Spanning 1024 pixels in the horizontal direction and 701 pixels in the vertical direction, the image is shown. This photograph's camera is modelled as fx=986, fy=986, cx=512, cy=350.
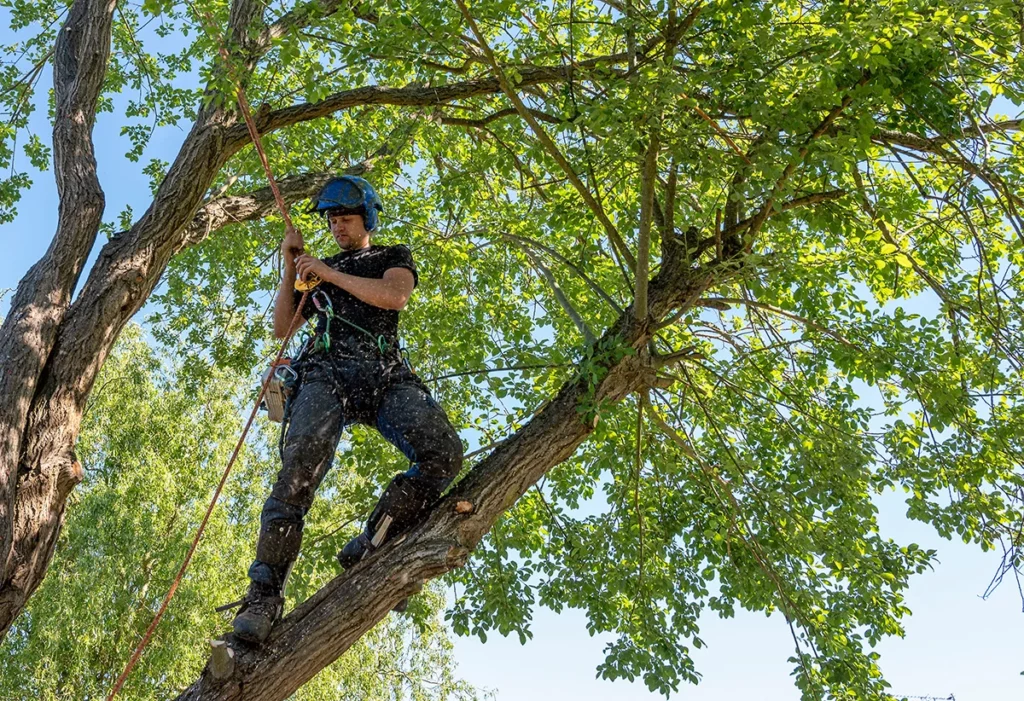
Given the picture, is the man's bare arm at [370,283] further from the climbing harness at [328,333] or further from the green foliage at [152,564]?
the green foliage at [152,564]

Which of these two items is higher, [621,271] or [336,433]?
[621,271]

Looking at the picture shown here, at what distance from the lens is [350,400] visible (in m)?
4.28

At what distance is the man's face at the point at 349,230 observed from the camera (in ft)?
14.9

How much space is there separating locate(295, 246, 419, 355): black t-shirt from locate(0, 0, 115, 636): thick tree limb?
1.65 meters

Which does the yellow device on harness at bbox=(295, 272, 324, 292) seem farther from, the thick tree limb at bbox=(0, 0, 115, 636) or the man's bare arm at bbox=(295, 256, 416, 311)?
the thick tree limb at bbox=(0, 0, 115, 636)

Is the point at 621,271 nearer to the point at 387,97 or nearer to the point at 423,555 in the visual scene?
the point at 387,97

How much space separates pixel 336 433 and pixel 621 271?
3557 millimetres

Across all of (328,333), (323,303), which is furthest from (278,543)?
(323,303)

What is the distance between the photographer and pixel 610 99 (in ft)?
15.8

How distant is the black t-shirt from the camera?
438 centimetres

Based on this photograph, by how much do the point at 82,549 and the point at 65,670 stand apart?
75.6 inches

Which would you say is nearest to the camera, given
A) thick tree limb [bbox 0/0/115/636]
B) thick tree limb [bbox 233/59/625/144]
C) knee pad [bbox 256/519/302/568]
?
knee pad [bbox 256/519/302/568]

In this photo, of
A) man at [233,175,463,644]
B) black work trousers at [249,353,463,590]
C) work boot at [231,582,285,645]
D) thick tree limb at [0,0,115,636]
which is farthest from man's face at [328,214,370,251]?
thick tree limb at [0,0,115,636]

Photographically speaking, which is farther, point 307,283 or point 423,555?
point 307,283
